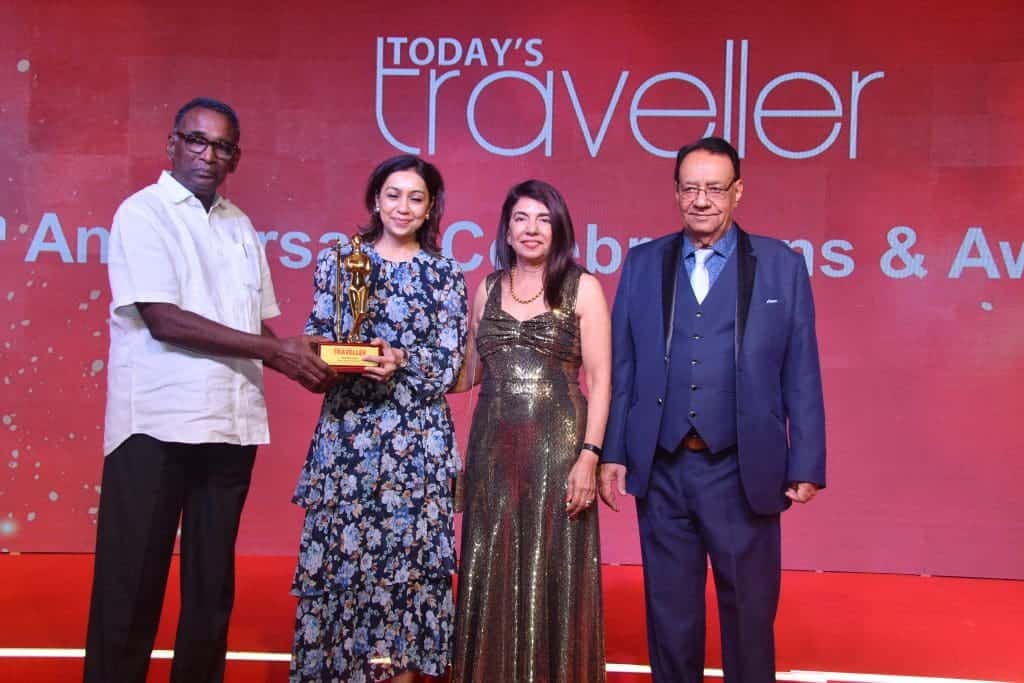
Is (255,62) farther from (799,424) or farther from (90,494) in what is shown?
(799,424)

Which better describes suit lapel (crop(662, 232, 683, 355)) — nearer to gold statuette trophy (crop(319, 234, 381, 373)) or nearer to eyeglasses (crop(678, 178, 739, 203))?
eyeglasses (crop(678, 178, 739, 203))

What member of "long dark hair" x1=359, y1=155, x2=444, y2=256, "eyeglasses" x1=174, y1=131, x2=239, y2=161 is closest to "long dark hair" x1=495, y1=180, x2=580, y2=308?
"long dark hair" x1=359, y1=155, x2=444, y2=256

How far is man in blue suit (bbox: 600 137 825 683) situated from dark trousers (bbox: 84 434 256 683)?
1156 mm

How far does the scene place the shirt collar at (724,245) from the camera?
2.95 m

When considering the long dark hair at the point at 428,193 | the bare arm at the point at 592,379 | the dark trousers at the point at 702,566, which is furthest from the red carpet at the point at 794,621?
the long dark hair at the point at 428,193

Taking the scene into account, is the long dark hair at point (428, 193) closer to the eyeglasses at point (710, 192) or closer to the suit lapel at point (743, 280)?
the eyeglasses at point (710, 192)

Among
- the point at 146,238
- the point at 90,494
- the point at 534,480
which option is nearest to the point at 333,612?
the point at 534,480

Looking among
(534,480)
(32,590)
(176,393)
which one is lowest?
(32,590)

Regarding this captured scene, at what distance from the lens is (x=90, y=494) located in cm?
556

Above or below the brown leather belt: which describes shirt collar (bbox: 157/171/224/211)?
above

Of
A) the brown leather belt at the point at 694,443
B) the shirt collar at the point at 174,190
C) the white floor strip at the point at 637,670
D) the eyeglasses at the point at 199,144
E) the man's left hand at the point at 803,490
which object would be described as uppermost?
the eyeglasses at the point at 199,144

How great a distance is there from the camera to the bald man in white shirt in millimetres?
2869

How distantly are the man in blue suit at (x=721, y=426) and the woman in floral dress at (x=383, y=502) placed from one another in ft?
2.02

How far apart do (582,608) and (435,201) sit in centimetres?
129
